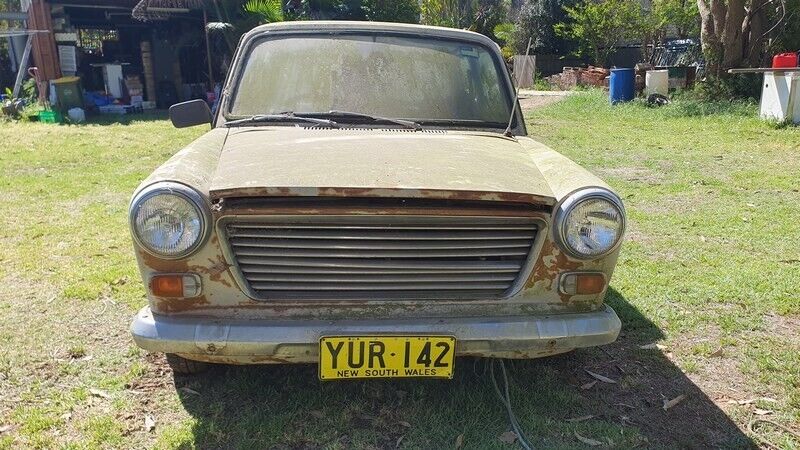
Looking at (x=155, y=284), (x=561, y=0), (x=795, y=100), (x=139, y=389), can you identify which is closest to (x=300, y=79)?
(x=155, y=284)

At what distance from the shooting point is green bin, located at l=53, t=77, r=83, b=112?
13602mm

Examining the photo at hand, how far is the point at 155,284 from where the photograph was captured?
2.42 m

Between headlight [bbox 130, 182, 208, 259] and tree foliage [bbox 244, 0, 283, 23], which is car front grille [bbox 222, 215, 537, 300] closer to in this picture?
headlight [bbox 130, 182, 208, 259]

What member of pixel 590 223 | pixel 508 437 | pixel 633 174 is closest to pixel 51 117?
pixel 633 174

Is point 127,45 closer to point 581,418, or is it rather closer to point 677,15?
point 677,15

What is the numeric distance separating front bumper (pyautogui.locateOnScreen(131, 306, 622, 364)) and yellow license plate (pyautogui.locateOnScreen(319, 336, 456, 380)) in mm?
30

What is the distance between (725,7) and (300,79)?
13649 mm

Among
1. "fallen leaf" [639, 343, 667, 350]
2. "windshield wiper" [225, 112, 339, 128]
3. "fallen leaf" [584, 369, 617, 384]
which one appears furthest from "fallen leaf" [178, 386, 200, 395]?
"fallen leaf" [639, 343, 667, 350]

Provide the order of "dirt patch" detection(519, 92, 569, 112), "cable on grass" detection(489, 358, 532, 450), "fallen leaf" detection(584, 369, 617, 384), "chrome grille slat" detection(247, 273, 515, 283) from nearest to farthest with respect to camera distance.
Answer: "chrome grille slat" detection(247, 273, 515, 283)
"cable on grass" detection(489, 358, 532, 450)
"fallen leaf" detection(584, 369, 617, 384)
"dirt patch" detection(519, 92, 569, 112)

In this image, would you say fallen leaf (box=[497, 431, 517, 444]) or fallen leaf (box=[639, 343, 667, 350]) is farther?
fallen leaf (box=[639, 343, 667, 350])

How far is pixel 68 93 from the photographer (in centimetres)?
1382

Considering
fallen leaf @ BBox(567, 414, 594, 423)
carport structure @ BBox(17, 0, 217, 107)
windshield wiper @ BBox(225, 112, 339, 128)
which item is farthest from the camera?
carport structure @ BBox(17, 0, 217, 107)

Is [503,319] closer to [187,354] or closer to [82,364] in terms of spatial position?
[187,354]

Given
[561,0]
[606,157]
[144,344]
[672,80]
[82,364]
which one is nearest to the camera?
[144,344]
